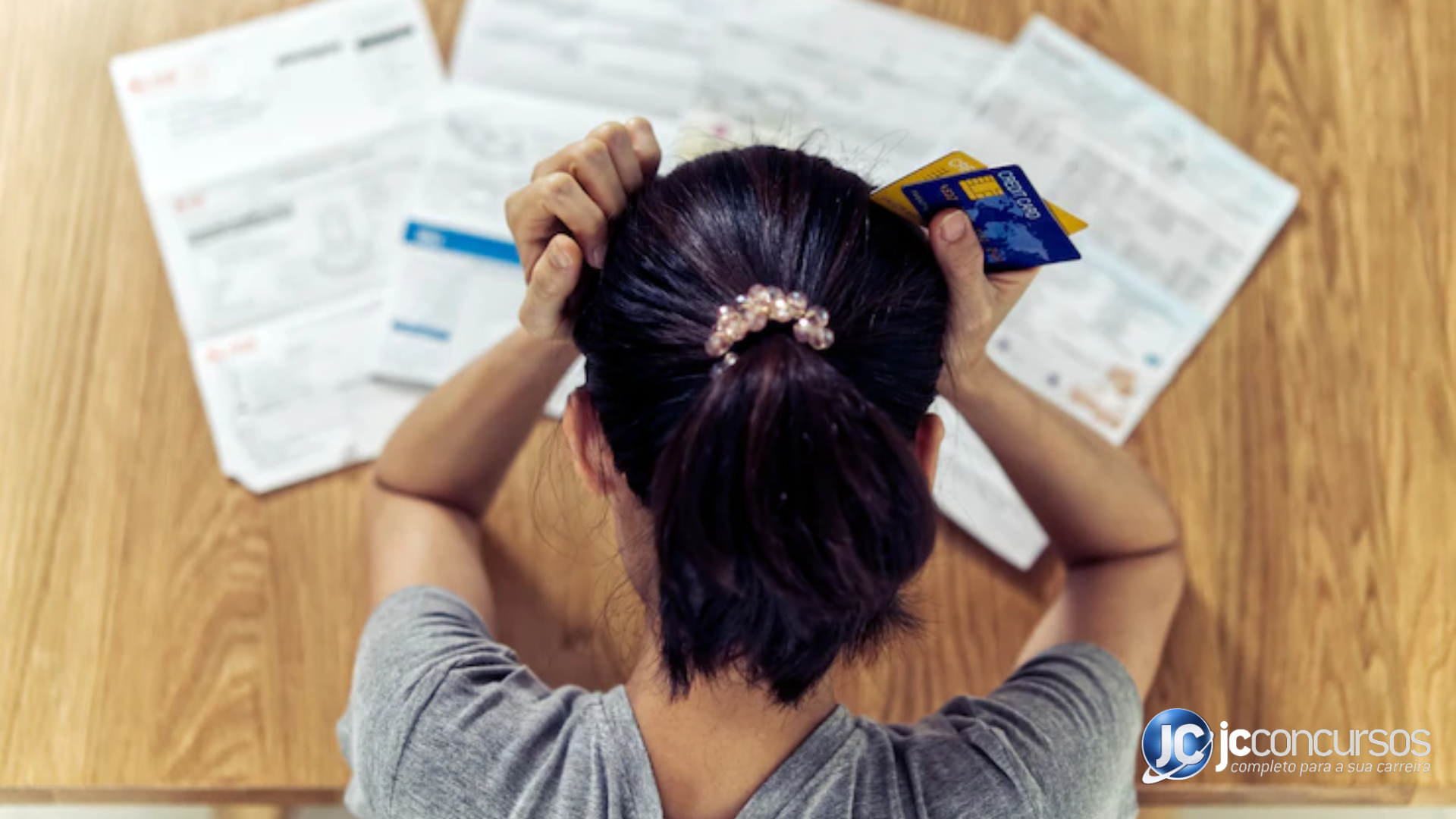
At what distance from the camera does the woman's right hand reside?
521mm

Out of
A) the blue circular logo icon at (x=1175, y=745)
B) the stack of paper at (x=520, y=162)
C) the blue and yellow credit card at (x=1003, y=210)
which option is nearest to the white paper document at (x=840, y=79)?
the stack of paper at (x=520, y=162)

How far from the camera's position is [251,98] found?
907mm

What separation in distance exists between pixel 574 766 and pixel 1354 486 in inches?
25.3

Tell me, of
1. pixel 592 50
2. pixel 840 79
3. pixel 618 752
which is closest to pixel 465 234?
pixel 592 50

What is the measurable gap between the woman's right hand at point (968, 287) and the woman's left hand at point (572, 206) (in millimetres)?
165

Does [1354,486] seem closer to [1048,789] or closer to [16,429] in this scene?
[1048,789]

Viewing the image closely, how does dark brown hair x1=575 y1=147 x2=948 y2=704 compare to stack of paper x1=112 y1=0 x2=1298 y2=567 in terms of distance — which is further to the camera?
stack of paper x1=112 y1=0 x2=1298 y2=567

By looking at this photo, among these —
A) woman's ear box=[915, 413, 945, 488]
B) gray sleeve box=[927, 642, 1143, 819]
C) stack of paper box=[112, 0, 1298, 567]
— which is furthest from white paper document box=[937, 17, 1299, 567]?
woman's ear box=[915, 413, 945, 488]

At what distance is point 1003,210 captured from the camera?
0.51 m

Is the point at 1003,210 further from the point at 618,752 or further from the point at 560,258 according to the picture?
the point at 618,752

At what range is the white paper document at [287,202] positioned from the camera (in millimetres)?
849

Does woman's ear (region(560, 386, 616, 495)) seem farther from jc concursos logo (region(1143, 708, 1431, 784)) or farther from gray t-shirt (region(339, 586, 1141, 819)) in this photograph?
jc concursos logo (region(1143, 708, 1431, 784))

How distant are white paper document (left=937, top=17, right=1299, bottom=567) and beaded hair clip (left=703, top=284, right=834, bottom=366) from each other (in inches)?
15.9

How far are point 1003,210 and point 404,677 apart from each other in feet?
1.38
